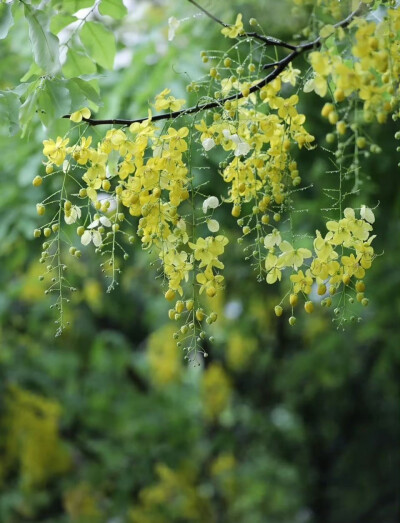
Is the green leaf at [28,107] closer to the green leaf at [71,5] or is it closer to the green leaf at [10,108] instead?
the green leaf at [10,108]

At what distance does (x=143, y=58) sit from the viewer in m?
2.54

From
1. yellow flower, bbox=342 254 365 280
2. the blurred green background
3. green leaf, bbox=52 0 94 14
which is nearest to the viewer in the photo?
yellow flower, bbox=342 254 365 280

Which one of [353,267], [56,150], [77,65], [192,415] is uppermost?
[192,415]

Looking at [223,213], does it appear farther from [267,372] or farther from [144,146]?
[267,372]

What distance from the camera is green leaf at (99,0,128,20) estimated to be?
4.17 ft

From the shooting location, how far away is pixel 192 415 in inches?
201

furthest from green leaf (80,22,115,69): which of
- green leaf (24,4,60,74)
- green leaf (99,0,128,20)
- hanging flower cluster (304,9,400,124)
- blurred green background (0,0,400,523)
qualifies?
blurred green background (0,0,400,523)

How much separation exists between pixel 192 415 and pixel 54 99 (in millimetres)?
4183

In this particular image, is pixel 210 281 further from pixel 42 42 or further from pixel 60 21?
pixel 60 21

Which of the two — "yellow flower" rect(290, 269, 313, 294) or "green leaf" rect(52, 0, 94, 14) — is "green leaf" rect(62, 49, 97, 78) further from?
"yellow flower" rect(290, 269, 313, 294)

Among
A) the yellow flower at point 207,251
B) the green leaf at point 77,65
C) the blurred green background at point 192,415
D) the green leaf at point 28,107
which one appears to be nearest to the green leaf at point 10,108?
the green leaf at point 28,107

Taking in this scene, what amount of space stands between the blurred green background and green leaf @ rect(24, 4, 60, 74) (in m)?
2.94

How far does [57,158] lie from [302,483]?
425 centimetres

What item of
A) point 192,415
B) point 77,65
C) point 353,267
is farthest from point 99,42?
point 192,415
